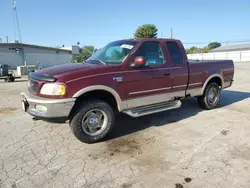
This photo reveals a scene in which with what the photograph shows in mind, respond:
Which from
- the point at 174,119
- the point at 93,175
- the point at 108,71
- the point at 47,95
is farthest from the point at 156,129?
the point at 47,95

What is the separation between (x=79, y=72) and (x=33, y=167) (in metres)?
1.72

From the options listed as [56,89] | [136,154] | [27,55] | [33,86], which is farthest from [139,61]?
[27,55]

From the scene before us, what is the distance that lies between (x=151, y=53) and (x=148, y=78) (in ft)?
2.22

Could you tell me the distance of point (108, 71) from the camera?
4145 millimetres

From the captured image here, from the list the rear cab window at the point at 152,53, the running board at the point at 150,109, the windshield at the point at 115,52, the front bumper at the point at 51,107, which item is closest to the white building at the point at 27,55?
the windshield at the point at 115,52

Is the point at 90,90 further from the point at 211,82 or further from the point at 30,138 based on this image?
the point at 211,82

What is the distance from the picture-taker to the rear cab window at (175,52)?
5.27m

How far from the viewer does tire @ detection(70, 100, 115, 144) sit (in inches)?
155

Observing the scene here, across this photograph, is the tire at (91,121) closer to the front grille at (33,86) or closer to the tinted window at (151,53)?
the front grille at (33,86)

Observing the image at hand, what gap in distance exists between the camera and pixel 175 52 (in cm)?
540

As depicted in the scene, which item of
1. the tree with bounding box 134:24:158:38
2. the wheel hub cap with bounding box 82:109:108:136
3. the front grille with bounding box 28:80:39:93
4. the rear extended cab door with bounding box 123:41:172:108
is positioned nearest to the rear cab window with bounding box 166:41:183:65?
the rear extended cab door with bounding box 123:41:172:108

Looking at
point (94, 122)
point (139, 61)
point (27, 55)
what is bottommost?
point (94, 122)

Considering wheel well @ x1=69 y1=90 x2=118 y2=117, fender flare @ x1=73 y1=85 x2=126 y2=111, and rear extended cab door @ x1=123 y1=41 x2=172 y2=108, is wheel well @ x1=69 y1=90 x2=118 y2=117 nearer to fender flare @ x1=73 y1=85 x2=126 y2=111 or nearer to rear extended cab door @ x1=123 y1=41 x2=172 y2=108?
fender flare @ x1=73 y1=85 x2=126 y2=111

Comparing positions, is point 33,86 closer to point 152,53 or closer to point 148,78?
point 148,78
